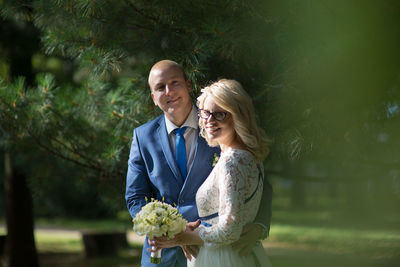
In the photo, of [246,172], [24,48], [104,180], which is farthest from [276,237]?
[246,172]

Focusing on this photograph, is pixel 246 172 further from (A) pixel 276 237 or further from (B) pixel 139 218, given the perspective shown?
(A) pixel 276 237

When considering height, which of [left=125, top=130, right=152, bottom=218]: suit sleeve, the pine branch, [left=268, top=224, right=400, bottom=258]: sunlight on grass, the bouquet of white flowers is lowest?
[left=268, top=224, right=400, bottom=258]: sunlight on grass

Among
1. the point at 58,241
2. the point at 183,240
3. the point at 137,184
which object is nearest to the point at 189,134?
the point at 137,184

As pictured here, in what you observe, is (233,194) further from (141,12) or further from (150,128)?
(141,12)

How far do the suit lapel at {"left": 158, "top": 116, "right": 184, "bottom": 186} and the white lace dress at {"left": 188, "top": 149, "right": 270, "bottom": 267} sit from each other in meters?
0.26

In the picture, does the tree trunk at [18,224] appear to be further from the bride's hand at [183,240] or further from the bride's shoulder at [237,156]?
the bride's shoulder at [237,156]

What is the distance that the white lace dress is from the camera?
2.41m

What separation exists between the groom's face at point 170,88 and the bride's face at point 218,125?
381 mm

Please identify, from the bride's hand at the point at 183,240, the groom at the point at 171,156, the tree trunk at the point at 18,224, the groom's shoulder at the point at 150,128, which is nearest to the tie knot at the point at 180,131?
the groom at the point at 171,156

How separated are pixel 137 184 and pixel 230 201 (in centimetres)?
74

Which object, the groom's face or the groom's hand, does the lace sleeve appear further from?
the groom's face

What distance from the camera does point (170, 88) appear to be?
288cm

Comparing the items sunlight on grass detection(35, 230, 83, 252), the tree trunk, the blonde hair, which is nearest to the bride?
the blonde hair

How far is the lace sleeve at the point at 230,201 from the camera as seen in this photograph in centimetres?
240
